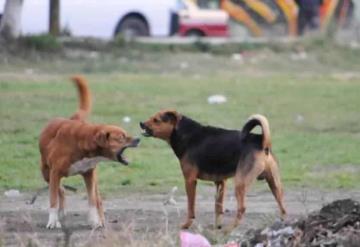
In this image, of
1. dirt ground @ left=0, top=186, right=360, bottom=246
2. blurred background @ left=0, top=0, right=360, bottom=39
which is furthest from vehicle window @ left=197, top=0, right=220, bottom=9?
dirt ground @ left=0, top=186, right=360, bottom=246

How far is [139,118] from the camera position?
18.4 meters

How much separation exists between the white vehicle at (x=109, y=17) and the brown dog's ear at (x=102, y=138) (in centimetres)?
1990

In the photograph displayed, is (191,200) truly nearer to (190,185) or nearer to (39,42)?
(190,185)

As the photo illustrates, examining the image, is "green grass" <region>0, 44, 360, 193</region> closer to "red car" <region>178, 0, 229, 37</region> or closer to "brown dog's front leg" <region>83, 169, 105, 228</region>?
"brown dog's front leg" <region>83, 169, 105, 228</region>

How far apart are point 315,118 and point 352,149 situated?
3.26m

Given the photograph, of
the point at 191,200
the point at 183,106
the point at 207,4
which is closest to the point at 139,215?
the point at 191,200

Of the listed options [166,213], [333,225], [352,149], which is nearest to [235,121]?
[352,149]

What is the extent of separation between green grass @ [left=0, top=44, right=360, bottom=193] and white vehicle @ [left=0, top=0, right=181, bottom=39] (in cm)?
481

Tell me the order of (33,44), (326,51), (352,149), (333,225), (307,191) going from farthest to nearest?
(326,51) → (33,44) → (352,149) → (307,191) → (333,225)

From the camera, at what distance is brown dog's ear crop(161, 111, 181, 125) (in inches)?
435

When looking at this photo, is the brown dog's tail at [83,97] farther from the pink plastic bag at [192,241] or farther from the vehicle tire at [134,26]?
the vehicle tire at [134,26]

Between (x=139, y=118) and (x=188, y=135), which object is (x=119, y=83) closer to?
(x=139, y=118)

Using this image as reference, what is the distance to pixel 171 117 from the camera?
435 inches

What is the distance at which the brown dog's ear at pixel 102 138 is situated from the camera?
34.5ft
